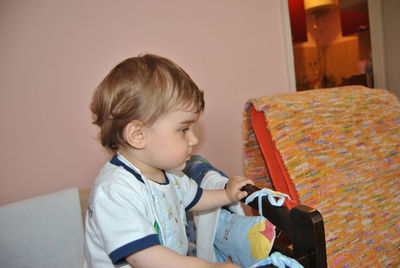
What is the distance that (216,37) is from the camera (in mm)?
1381

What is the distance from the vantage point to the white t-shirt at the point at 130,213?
61 cm

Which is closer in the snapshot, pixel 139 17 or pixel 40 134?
pixel 40 134

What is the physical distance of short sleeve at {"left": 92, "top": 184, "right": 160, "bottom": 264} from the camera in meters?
0.60

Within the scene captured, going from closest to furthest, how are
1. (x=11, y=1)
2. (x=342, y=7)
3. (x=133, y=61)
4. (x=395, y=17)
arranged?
1. (x=133, y=61)
2. (x=11, y=1)
3. (x=395, y=17)
4. (x=342, y=7)

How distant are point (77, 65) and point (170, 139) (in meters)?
0.60

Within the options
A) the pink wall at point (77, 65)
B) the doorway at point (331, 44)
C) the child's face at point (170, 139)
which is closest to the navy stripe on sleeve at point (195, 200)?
the child's face at point (170, 139)

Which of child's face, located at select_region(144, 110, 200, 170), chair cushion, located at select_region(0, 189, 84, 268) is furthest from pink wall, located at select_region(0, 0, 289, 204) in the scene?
child's face, located at select_region(144, 110, 200, 170)

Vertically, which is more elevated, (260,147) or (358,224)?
(260,147)

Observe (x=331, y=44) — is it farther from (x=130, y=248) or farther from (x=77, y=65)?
(x=130, y=248)

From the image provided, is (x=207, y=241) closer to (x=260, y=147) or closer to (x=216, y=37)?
(x=260, y=147)

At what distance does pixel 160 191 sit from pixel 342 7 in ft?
15.0

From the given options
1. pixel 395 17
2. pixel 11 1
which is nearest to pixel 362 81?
pixel 395 17

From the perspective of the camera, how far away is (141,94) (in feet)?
2.27

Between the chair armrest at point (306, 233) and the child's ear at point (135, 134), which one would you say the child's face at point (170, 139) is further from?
the chair armrest at point (306, 233)
